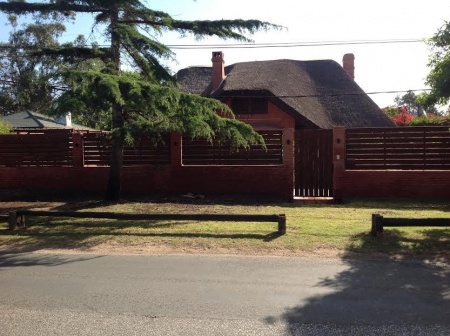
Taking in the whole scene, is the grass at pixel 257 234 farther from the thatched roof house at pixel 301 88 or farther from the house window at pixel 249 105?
the house window at pixel 249 105

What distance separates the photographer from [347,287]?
4895 millimetres

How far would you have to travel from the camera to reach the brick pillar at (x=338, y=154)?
11578 millimetres

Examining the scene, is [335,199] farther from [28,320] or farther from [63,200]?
[28,320]

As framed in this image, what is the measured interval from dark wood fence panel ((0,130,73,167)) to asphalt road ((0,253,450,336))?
7.27 m

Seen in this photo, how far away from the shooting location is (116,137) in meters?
9.85

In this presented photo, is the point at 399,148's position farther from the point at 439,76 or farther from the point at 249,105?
the point at 249,105

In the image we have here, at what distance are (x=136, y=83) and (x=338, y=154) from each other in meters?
5.98

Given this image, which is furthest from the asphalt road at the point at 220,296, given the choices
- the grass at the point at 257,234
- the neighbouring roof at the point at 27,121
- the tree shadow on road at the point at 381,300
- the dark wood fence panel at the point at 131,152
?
the neighbouring roof at the point at 27,121

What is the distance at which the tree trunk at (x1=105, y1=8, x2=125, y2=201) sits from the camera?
1008cm

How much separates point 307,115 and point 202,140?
9.49m

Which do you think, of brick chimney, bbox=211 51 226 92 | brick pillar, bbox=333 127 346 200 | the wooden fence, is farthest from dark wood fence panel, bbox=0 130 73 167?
brick chimney, bbox=211 51 226 92

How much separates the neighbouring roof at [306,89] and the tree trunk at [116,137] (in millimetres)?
9750

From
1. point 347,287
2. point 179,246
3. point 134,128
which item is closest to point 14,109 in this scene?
point 134,128

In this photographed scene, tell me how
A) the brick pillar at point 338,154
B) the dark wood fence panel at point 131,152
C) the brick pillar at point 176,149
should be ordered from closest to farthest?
the brick pillar at point 338,154, the brick pillar at point 176,149, the dark wood fence panel at point 131,152
